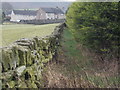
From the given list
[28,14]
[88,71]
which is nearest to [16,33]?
[28,14]

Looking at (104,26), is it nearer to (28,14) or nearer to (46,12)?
(28,14)

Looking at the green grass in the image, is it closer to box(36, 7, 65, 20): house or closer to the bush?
the bush

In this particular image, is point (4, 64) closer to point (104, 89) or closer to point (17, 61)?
point (17, 61)

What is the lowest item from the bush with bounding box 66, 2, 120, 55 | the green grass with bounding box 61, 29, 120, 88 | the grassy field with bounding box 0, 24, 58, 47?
the grassy field with bounding box 0, 24, 58, 47

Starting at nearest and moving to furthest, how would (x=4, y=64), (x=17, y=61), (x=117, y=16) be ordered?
(x=4, y=64)
(x=17, y=61)
(x=117, y=16)

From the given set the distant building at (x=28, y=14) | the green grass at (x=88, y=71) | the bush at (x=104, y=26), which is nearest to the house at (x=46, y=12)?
the distant building at (x=28, y=14)

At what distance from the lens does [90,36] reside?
11062 millimetres

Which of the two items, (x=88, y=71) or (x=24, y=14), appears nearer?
(x=88, y=71)

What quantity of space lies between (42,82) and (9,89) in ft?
6.70

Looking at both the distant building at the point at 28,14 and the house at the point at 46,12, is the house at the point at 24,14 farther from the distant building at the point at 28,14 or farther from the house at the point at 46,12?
the house at the point at 46,12

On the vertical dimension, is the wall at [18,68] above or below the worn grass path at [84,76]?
above

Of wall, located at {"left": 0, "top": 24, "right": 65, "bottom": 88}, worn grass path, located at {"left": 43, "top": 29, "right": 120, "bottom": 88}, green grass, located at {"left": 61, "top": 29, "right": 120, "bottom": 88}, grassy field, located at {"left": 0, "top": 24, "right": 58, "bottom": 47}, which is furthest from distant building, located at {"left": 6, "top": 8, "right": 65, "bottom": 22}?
wall, located at {"left": 0, "top": 24, "right": 65, "bottom": 88}

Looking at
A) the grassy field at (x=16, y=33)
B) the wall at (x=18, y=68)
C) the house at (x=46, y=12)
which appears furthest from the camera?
the house at (x=46, y=12)

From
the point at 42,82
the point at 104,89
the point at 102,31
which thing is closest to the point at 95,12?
the point at 102,31
